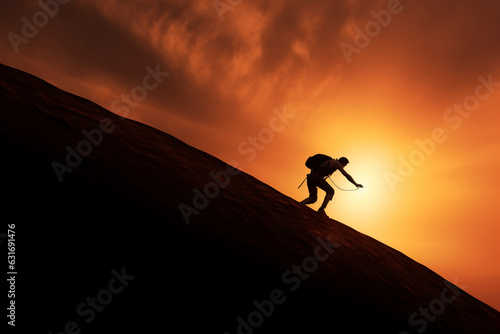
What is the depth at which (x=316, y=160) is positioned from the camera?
28.0 feet

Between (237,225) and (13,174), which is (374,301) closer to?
(237,225)

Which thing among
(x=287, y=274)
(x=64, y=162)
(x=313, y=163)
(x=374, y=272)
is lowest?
(x=64, y=162)

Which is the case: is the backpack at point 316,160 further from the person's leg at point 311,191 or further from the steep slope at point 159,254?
the steep slope at point 159,254

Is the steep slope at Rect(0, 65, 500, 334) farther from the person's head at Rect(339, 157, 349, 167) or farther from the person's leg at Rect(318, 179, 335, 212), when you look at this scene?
the person's head at Rect(339, 157, 349, 167)

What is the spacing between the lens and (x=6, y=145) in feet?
14.0

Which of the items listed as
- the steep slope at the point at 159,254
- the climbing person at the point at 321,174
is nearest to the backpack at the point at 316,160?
the climbing person at the point at 321,174

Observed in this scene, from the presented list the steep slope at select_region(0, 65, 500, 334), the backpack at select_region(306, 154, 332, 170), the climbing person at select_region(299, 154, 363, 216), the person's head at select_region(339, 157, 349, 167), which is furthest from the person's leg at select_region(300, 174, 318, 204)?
the steep slope at select_region(0, 65, 500, 334)

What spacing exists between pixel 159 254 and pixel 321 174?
5.74m

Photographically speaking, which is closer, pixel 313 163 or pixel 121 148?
pixel 121 148

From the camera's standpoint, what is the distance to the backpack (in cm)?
852

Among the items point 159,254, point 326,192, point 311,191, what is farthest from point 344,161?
point 159,254

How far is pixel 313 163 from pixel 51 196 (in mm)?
6266

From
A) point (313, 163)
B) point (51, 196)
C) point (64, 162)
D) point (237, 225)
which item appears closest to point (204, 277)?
point (237, 225)

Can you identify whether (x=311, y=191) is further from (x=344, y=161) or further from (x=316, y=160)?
(x=344, y=161)
